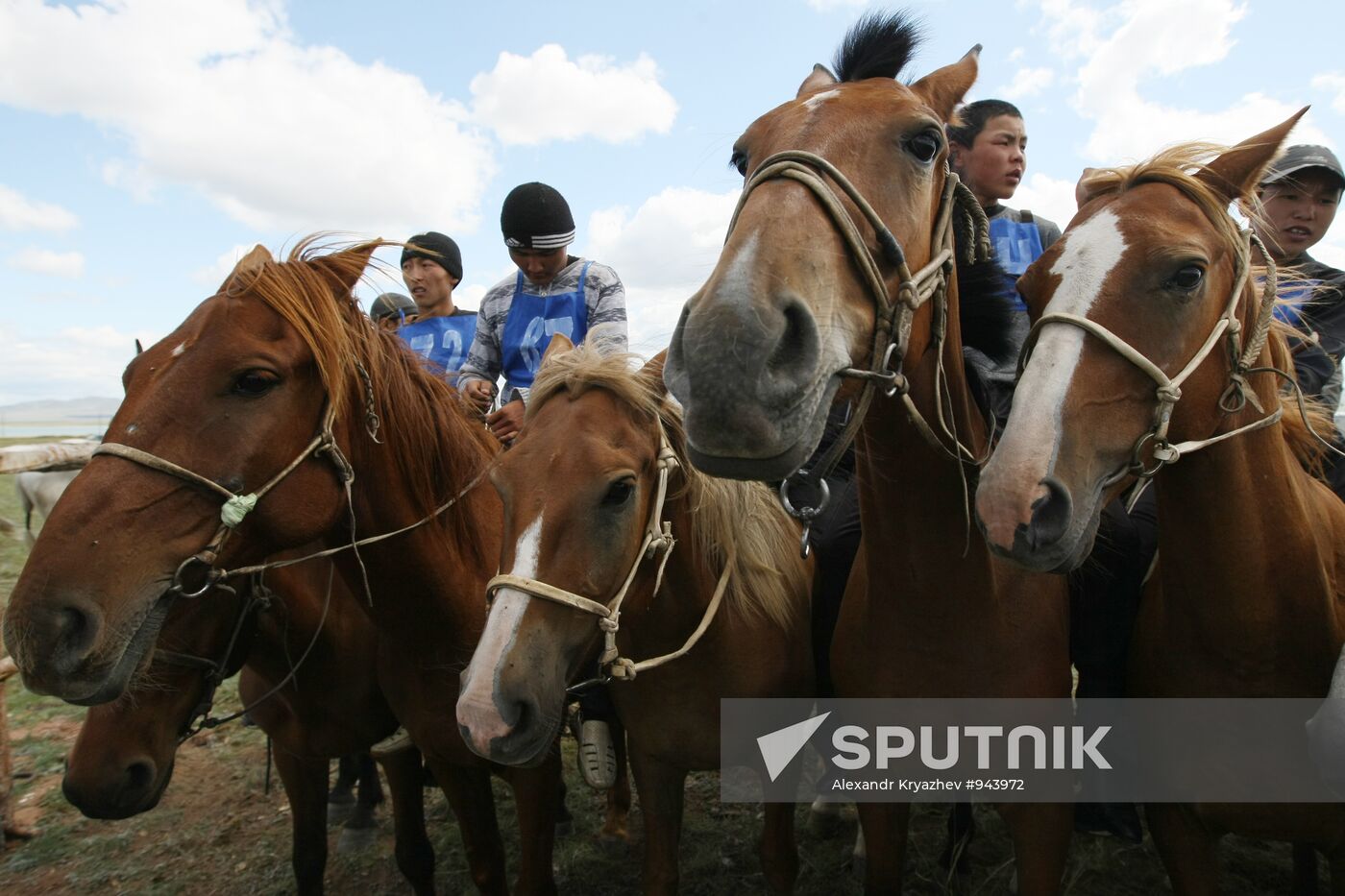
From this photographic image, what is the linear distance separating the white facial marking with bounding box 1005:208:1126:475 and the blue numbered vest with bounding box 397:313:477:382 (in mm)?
4604

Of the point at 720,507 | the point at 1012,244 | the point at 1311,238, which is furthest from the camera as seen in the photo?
the point at 1012,244

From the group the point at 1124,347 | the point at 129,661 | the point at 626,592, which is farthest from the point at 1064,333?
the point at 129,661

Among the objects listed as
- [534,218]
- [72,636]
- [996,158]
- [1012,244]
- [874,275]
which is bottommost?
[72,636]

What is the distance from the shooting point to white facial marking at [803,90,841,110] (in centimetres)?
189

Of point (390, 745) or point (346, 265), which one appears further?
point (390, 745)

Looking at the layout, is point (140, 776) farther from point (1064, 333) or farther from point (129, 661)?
point (1064, 333)

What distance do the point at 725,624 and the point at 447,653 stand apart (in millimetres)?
1097

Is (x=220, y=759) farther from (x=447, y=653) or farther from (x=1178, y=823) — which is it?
(x=1178, y=823)

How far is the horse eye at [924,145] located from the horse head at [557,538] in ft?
3.69

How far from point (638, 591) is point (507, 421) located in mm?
1304

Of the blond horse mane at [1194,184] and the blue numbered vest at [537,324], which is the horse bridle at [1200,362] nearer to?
the blond horse mane at [1194,184]

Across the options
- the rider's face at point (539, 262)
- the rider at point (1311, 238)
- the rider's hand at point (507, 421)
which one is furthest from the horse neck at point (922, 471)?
the rider's face at point (539, 262)

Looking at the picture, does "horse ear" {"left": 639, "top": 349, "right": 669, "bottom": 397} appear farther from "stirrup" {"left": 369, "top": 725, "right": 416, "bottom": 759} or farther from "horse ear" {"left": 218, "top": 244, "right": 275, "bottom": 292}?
"stirrup" {"left": 369, "top": 725, "right": 416, "bottom": 759}

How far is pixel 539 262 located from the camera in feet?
14.0
